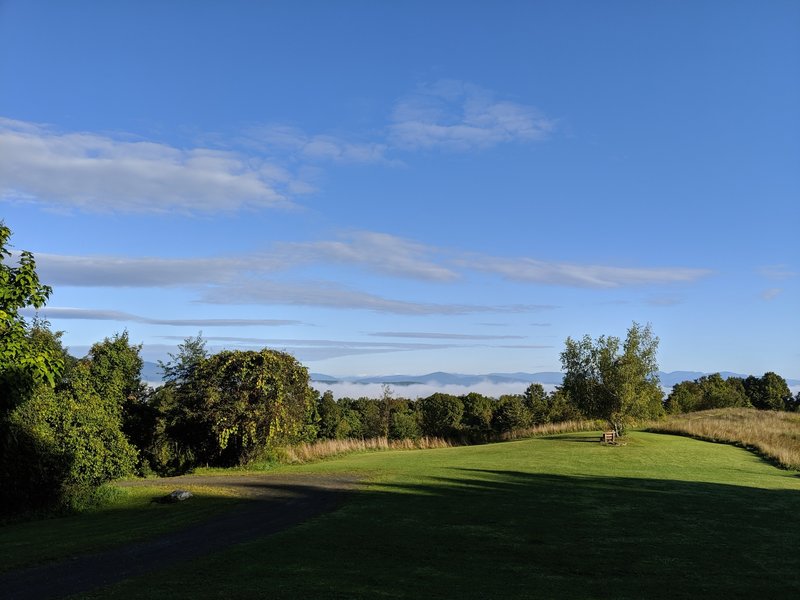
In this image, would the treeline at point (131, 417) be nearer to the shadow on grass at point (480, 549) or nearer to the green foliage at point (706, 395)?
the shadow on grass at point (480, 549)

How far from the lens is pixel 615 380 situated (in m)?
30.2

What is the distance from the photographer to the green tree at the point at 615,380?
3020 cm

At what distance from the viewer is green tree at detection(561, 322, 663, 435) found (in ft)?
99.1

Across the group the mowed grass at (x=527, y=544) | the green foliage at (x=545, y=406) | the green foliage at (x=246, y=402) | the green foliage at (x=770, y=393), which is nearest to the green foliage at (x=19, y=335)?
the mowed grass at (x=527, y=544)

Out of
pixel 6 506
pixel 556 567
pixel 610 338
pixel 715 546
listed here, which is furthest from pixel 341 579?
pixel 610 338

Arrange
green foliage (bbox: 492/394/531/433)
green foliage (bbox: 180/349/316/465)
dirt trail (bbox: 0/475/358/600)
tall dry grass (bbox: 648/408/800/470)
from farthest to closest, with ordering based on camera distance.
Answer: green foliage (bbox: 492/394/531/433) < tall dry grass (bbox: 648/408/800/470) < green foliage (bbox: 180/349/316/465) < dirt trail (bbox: 0/475/358/600)

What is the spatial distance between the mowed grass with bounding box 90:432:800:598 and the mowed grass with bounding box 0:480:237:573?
8.78 feet

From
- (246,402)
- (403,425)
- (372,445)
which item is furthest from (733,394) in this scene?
(246,402)

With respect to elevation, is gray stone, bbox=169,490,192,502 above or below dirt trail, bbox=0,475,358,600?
above

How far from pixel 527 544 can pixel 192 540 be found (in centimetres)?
601

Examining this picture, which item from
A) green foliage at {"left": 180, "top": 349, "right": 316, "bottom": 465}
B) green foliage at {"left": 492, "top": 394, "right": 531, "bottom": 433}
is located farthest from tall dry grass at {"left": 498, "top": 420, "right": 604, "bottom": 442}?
green foliage at {"left": 492, "top": 394, "right": 531, "bottom": 433}

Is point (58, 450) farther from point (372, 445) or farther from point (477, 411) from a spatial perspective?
point (477, 411)

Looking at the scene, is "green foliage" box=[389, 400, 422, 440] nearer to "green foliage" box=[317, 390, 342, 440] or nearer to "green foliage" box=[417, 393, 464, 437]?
"green foliage" box=[417, 393, 464, 437]

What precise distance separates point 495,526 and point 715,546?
3.85 m
